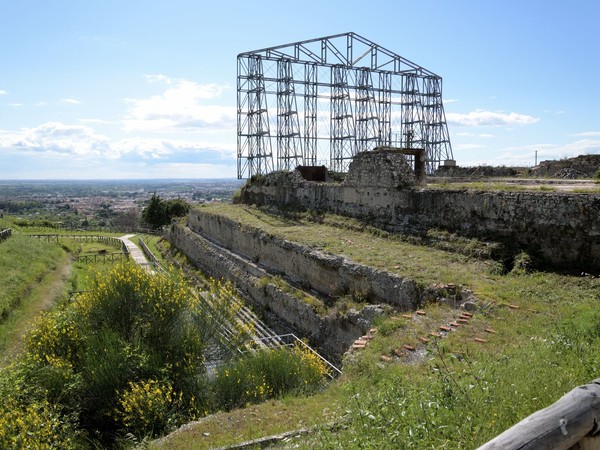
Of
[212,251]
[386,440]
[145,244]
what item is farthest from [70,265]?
[386,440]

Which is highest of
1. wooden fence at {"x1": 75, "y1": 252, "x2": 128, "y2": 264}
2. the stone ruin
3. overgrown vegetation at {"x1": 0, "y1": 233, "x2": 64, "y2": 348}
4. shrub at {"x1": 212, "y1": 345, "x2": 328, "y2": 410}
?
the stone ruin

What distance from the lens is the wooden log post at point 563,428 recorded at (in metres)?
2.63

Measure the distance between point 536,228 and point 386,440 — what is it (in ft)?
20.3

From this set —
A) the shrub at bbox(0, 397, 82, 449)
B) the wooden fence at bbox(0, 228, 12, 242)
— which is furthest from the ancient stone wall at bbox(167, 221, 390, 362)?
the wooden fence at bbox(0, 228, 12, 242)

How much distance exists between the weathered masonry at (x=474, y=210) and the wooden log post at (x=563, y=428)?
217 inches

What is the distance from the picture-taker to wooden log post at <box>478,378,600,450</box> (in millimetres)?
2630

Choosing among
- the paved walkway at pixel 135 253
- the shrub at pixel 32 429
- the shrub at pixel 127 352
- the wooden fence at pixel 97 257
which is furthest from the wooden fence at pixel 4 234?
the shrub at pixel 32 429

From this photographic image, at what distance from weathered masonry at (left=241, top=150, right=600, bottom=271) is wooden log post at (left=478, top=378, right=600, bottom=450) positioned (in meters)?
5.51

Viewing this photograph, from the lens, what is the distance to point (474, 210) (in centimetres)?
970

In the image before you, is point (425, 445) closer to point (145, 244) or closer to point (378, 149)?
point (378, 149)

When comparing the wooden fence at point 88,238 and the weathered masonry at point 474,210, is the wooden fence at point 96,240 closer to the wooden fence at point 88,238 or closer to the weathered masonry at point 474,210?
the wooden fence at point 88,238

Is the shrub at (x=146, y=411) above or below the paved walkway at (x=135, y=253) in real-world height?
above

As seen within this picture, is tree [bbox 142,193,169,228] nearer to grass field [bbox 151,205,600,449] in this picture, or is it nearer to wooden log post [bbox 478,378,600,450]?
grass field [bbox 151,205,600,449]

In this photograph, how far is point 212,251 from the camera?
728 inches
